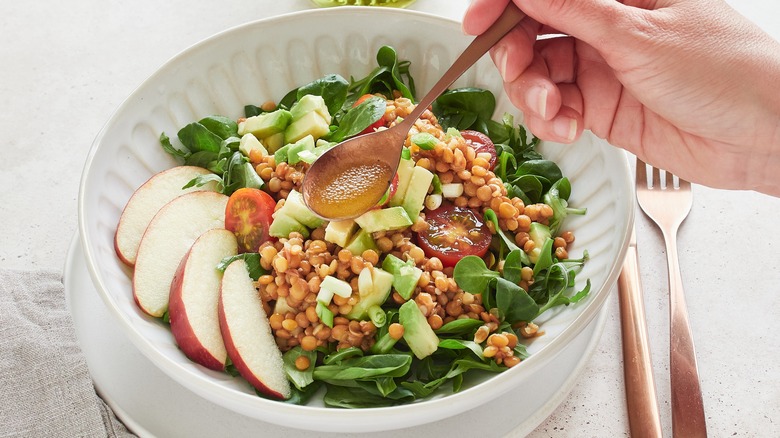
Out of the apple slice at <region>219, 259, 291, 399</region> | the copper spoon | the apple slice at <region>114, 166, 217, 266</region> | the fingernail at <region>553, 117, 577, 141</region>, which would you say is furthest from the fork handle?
the apple slice at <region>114, 166, 217, 266</region>

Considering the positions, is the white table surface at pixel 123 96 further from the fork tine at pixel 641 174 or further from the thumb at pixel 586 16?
the thumb at pixel 586 16

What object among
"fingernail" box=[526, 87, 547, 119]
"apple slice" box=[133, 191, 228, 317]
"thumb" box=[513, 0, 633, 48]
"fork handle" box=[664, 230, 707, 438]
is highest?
"thumb" box=[513, 0, 633, 48]

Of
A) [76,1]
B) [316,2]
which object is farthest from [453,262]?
[76,1]

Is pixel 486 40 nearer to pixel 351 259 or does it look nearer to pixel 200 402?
pixel 351 259

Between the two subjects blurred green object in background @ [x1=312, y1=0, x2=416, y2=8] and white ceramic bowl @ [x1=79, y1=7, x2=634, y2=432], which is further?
blurred green object in background @ [x1=312, y1=0, x2=416, y2=8]

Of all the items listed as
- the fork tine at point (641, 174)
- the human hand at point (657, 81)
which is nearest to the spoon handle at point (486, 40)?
Answer: the human hand at point (657, 81)

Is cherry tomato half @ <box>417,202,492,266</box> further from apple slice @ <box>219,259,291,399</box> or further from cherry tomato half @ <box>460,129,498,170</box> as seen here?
apple slice @ <box>219,259,291,399</box>
